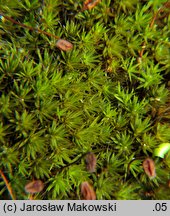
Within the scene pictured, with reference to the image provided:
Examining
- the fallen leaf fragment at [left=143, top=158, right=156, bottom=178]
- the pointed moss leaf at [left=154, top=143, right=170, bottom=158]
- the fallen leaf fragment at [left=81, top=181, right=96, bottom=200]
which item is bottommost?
the fallen leaf fragment at [left=81, top=181, right=96, bottom=200]

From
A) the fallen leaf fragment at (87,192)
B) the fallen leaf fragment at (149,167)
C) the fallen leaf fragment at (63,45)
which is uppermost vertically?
the fallen leaf fragment at (63,45)

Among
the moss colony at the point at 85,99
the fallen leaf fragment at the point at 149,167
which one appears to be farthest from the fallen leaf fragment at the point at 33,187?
the fallen leaf fragment at the point at 149,167

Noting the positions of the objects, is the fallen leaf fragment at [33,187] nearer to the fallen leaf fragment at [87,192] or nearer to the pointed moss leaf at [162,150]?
the fallen leaf fragment at [87,192]

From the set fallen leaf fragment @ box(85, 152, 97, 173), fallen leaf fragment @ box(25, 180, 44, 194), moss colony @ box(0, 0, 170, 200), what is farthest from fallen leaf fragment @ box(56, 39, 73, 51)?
fallen leaf fragment @ box(25, 180, 44, 194)

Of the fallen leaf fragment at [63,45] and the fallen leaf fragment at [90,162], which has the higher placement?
the fallen leaf fragment at [63,45]

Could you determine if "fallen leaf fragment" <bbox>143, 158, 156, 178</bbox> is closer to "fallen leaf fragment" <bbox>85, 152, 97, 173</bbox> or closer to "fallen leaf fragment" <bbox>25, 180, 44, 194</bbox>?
"fallen leaf fragment" <bbox>85, 152, 97, 173</bbox>

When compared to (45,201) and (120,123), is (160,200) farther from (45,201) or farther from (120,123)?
(45,201)

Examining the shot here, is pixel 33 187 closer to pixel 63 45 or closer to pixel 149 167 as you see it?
Result: pixel 149 167

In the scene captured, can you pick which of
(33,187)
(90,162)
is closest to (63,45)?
(90,162)
